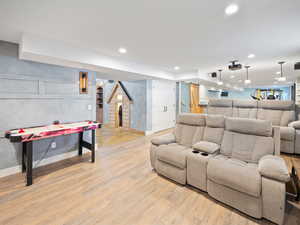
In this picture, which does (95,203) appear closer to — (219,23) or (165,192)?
(165,192)

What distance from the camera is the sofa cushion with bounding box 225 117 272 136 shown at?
2158 mm

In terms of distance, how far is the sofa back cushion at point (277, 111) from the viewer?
4.07m

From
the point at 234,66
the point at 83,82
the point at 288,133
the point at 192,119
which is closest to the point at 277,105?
the point at 288,133

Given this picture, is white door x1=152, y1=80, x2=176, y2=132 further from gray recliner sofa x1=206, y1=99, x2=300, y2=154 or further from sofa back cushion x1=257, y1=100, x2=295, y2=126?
sofa back cushion x1=257, y1=100, x2=295, y2=126

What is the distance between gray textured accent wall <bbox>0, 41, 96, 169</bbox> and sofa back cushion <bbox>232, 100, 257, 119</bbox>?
15.6 feet

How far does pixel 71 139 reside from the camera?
3.57m

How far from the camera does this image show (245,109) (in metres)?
4.71

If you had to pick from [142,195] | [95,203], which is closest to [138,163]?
[142,195]

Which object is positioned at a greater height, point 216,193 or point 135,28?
point 135,28

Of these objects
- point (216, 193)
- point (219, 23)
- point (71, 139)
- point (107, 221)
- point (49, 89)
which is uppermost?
point (219, 23)

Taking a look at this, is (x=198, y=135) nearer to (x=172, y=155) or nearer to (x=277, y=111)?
(x=172, y=155)

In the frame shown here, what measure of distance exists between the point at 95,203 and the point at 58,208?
47cm

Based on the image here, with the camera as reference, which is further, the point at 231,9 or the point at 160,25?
the point at 160,25

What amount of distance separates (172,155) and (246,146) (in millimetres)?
1187
